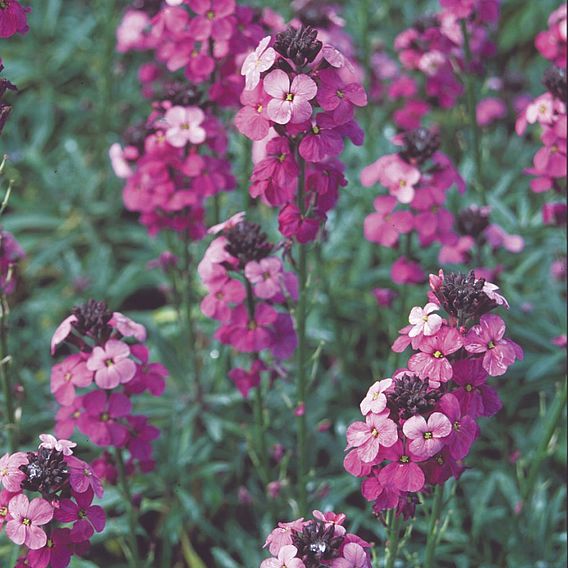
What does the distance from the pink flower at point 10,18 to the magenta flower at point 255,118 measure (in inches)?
26.0

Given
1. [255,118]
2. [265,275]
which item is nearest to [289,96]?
[255,118]

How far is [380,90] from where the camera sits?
5.27 metres

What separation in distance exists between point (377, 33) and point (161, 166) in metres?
3.68

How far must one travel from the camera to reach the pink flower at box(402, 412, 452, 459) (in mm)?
2117

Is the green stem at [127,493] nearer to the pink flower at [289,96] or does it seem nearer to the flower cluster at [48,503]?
the flower cluster at [48,503]

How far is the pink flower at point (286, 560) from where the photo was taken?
6.68 feet

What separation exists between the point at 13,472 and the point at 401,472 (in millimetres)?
977

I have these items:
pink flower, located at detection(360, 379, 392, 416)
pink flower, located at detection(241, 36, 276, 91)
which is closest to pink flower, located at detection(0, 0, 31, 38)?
pink flower, located at detection(241, 36, 276, 91)

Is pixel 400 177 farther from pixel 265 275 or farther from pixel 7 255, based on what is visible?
pixel 7 255

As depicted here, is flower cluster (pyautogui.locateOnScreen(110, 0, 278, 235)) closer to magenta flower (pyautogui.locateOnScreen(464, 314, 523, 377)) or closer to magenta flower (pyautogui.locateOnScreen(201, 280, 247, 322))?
magenta flower (pyautogui.locateOnScreen(201, 280, 247, 322))

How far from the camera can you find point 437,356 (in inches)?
87.6

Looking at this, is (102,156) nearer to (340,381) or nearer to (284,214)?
(340,381)

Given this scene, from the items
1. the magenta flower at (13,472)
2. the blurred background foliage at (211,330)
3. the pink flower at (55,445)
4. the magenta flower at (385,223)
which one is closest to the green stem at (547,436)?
the blurred background foliage at (211,330)

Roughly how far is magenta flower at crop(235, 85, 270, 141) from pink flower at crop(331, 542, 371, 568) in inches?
45.4
